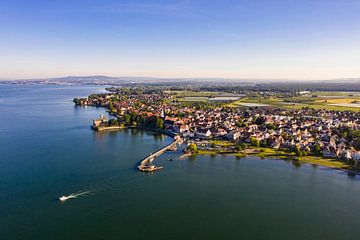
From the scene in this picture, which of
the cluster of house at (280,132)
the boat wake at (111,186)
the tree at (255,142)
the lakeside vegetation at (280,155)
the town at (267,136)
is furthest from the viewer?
the tree at (255,142)

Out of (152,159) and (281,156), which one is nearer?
(152,159)

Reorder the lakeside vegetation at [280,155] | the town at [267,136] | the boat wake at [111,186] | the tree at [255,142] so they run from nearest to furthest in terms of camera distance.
Answer: 1. the boat wake at [111,186]
2. the lakeside vegetation at [280,155]
3. the town at [267,136]
4. the tree at [255,142]

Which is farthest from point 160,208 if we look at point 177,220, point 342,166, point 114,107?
point 114,107

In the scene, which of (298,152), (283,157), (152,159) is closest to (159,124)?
(152,159)

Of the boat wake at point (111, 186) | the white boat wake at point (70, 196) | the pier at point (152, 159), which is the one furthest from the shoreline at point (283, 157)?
the white boat wake at point (70, 196)

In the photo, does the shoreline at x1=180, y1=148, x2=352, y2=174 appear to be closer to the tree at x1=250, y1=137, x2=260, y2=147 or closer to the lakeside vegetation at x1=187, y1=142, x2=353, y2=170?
the lakeside vegetation at x1=187, y1=142, x2=353, y2=170

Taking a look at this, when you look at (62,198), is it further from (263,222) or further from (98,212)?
(263,222)

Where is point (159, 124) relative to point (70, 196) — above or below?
above

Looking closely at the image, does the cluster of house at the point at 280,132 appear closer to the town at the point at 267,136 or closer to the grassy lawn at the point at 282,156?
the town at the point at 267,136

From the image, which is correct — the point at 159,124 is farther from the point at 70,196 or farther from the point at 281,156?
the point at 70,196
